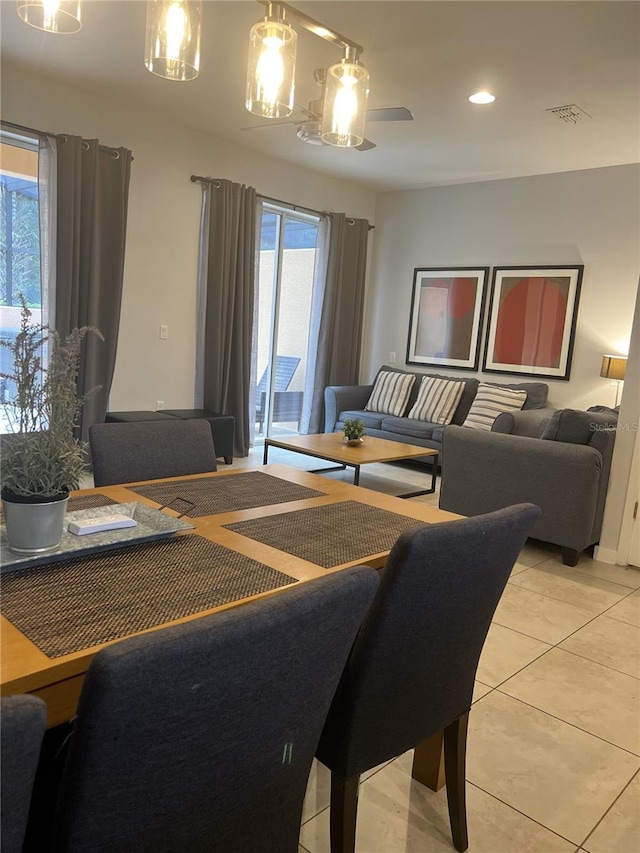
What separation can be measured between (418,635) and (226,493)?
0.88m

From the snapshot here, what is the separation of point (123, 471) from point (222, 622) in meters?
1.37

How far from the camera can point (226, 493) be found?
1.92 meters

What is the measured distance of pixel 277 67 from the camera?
1731 mm

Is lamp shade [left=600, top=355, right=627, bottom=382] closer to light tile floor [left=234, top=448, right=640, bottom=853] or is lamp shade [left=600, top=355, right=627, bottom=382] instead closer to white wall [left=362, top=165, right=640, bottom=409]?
white wall [left=362, top=165, right=640, bottom=409]

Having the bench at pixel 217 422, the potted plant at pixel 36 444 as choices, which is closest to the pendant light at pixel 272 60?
the potted plant at pixel 36 444

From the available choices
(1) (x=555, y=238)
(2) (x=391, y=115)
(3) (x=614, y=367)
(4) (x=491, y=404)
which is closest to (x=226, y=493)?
(2) (x=391, y=115)

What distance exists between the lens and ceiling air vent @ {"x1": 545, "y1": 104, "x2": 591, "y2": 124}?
161 inches

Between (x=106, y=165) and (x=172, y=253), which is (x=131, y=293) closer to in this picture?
(x=172, y=253)

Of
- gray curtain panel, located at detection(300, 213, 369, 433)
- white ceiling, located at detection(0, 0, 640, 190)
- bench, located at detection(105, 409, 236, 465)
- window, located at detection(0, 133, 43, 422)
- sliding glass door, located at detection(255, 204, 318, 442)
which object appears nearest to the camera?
white ceiling, located at detection(0, 0, 640, 190)

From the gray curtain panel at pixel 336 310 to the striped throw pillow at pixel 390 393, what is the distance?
21.2 inches

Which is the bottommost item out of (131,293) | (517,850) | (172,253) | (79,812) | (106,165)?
(517,850)

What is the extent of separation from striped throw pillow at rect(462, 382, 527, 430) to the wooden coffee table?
29.8 inches

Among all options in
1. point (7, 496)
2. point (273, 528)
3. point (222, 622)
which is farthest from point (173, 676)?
point (273, 528)

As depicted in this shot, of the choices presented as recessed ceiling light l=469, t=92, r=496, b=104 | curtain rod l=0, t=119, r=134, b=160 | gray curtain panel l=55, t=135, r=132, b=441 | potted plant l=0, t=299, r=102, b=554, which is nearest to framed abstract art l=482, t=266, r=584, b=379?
recessed ceiling light l=469, t=92, r=496, b=104
